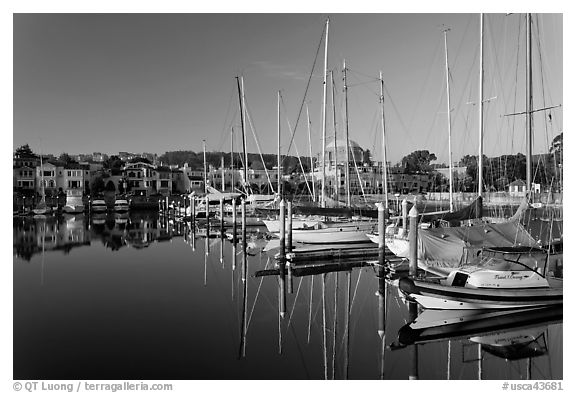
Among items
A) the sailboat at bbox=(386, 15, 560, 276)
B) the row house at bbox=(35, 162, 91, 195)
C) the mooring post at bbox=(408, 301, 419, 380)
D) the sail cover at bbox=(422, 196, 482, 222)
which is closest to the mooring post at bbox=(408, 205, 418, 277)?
the sailboat at bbox=(386, 15, 560, 276)

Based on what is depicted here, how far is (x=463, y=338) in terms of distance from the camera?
35.6 feet

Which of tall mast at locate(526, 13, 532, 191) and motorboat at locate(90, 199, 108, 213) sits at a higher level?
tall mast at locate(526, 13, 532, 191)

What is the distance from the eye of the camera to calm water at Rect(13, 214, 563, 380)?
374 inches

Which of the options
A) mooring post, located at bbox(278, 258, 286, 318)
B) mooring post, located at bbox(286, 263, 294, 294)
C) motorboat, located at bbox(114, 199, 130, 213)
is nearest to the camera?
mooring post, located at bbox(278, 258, 286, 318)

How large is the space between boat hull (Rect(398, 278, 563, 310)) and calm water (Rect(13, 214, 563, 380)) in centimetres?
41

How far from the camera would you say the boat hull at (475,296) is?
12.3 metres

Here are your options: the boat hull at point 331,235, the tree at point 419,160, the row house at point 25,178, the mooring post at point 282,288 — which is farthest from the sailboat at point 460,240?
the tree at point 419,160

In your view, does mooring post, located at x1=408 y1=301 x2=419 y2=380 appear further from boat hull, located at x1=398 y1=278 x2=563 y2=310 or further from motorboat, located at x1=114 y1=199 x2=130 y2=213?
motorboat, located at x1=114 y1=199 x2=130 y2=213

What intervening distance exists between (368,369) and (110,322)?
6.74 meters

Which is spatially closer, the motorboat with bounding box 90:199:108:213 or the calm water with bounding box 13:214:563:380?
the calm water with bounding box 13:214:563:380

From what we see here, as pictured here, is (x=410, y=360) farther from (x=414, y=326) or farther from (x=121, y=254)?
(x=121, y=254)

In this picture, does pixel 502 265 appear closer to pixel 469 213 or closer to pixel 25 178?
pixel 469 213

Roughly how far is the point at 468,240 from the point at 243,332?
853 centimetres

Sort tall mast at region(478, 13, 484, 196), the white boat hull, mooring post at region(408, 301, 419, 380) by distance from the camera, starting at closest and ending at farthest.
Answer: mooring post at region(408, 301, 419, 380)
tall mast at region(478, 13, 484, 196)
the white boat hull
